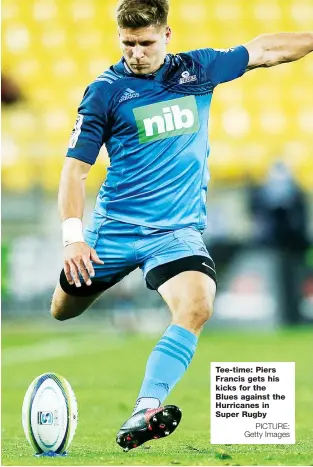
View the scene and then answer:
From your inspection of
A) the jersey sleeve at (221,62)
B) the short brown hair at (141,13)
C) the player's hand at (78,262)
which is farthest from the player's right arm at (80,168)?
the jersey sleeve at (221,62)

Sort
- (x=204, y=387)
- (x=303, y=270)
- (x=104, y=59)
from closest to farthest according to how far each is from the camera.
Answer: (x=204, y=387)
(x=303, y=270)
(x=104, y=59)

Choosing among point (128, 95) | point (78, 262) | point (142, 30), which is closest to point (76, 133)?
point (128, 95)

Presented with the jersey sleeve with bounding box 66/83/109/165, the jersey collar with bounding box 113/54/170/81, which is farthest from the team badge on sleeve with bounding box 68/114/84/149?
the jersey collar with bounding box 113/54/170/81

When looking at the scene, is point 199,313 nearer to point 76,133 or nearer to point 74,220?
point 74,220

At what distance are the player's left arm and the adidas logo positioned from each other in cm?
69

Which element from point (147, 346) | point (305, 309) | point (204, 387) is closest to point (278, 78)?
point (305, 309)

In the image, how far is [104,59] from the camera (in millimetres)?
16953

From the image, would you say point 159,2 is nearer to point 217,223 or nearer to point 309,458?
point 309,458

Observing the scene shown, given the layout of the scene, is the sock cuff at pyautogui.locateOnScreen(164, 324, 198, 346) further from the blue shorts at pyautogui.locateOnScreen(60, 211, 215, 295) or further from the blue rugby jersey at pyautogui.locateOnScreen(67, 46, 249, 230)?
the blue rugby jersey at pyautogui.locateOnScreen(67, 46, 249, 230)

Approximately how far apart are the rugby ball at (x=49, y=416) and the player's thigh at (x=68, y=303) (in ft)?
2.26

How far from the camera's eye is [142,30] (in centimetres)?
485

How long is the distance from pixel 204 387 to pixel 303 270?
696 centimetres

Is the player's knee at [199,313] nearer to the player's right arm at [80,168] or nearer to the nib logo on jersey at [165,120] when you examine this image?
the player's right arm at [80,168]

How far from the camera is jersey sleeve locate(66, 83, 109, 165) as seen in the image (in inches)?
194
